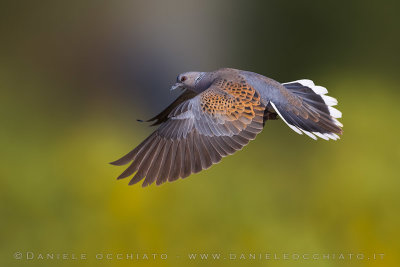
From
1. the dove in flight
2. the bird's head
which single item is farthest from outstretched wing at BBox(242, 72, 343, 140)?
the bird's head

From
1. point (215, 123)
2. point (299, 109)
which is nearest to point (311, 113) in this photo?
point (299, 109)

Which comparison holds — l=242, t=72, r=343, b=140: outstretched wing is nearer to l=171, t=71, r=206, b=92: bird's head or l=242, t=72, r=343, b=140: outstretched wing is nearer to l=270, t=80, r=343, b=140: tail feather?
l=270, t=80, r=343, b=140: tail feather

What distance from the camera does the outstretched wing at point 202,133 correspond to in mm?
2564

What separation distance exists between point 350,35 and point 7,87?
3.44m

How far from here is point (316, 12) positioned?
18.8ft

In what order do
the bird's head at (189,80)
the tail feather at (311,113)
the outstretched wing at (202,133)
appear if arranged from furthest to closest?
the bird's head at (189,80) → the tail feather at (311,113) → the outstretched wing at (202,133)

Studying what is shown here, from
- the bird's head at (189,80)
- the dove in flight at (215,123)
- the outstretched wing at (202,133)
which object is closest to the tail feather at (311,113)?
the dove in flight at (215,123)

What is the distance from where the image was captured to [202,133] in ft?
9.05

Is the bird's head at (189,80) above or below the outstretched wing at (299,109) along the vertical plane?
above

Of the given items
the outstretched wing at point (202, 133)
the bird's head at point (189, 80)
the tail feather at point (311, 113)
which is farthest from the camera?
the bird's head at point (189, 80)

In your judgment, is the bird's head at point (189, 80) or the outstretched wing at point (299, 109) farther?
the bird's head at point (189, 80)

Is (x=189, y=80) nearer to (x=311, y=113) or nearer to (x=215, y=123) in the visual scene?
(x=215, y=123)

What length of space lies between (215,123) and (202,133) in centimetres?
8

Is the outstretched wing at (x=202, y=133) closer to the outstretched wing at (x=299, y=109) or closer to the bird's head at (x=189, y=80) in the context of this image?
the outstretched wing at (x=299, y=109)
